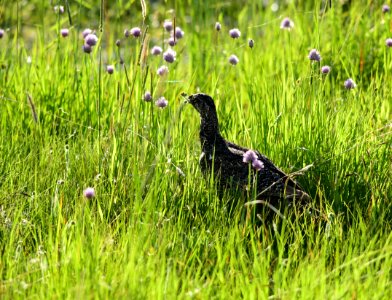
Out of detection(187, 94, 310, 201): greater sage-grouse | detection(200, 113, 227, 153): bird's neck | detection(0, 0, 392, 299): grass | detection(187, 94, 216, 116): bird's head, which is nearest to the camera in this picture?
detection(0, 0, 392, 299): grass

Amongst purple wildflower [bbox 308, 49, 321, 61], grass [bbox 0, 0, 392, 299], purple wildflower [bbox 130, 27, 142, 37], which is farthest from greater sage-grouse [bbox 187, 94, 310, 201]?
purple wildflower [bbox 308, 49, 321, 61]

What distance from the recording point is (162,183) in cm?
403

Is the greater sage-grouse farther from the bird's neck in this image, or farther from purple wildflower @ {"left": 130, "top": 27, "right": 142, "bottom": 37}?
purple wildflower @ {"left": 130, "top": 27, "right": 142, "bottom": 37}

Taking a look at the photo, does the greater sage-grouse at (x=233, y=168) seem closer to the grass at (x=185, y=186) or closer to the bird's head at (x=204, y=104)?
Answer: the bird's head at (x=204, y=104)

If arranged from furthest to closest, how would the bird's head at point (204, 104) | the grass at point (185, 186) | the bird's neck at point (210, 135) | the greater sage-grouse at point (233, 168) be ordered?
the bird's head at point (204, 104) < the bird's neck at point (210, 135) < the greater sage-grouse at point (233, 168) < the grass at point (185, 186)

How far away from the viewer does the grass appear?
333 cm

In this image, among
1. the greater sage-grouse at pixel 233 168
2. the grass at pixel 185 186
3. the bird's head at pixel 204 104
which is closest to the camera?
the grass at pixel 185 186

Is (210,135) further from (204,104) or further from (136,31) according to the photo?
(136,31)

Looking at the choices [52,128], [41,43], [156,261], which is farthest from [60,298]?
[41,43]

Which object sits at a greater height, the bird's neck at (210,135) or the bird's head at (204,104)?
the bird's head at (204,104)

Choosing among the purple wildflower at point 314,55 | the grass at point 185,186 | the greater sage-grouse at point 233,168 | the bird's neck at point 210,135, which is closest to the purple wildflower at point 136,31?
the grass at point 185,186

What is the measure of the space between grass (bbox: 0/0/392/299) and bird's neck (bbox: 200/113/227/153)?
11 cm

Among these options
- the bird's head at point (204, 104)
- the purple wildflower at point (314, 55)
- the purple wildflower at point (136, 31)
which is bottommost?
the bird's head at point (204, 104)

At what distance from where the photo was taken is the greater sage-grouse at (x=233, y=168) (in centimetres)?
403
